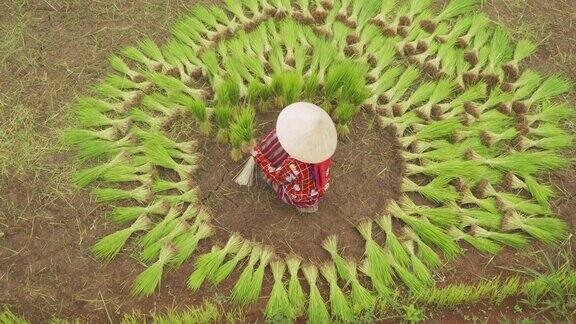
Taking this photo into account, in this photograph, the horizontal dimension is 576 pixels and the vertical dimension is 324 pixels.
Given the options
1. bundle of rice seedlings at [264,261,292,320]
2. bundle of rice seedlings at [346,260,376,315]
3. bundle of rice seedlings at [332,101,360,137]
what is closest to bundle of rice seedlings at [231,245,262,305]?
bundle of rice seedlings at [264,261,292,320]

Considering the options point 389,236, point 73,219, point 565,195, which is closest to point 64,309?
point 73,219

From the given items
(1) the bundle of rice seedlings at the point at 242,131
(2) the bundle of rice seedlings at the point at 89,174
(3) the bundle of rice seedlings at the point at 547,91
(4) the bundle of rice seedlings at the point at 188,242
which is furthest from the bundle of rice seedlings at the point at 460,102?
(2) the bundle of rice seedlings at the point at 89,174

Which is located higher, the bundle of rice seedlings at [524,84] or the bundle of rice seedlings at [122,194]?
the bundle of rice seedlings at [122,194]

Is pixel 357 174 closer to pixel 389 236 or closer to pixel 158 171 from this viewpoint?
pixel 389 236

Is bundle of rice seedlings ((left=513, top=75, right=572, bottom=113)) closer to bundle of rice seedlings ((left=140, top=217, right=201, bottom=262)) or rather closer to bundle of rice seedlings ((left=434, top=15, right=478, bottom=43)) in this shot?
bundle of rice seedlings ((left=434, top=15, right=478, bottom=43))

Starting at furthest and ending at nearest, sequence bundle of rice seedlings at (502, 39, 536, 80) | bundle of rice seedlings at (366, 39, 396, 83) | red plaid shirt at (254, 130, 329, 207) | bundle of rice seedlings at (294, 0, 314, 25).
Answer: bundle of rice seedlings at (294, 0, 314, 25), bundle of rice seedlings at (502, 39, 536, 80), bundle of rice seedlings at (366, 39, 396, 83), red plaid shirt at (254, 130, 329, 207)

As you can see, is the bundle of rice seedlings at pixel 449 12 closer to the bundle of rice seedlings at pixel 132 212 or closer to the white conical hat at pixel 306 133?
the white conical hat at pixel 306 133
